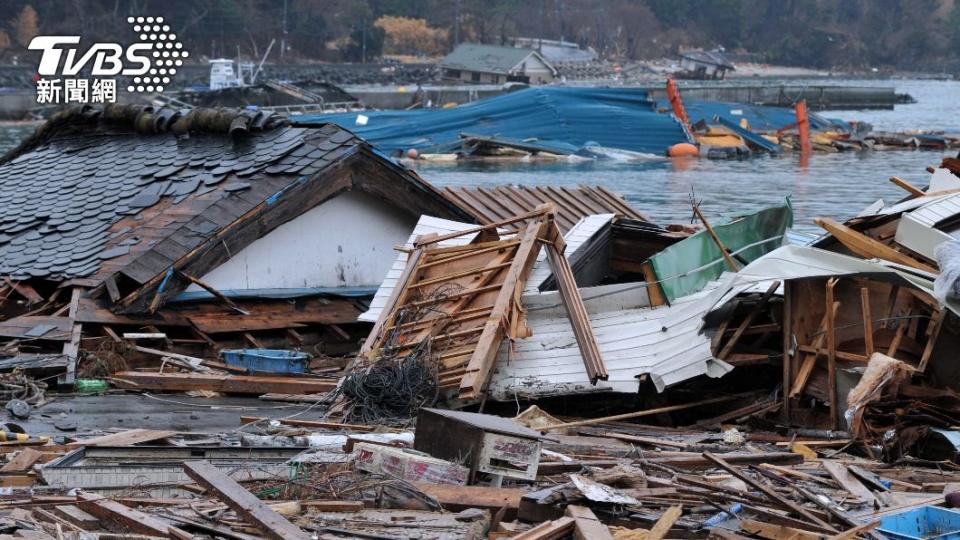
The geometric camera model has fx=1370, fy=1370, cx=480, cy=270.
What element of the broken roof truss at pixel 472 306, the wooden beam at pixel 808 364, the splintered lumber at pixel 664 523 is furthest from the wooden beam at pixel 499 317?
the splintered lumber at pixel 664 523

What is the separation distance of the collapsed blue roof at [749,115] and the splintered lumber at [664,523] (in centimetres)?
6043

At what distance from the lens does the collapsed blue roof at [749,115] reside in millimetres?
68312

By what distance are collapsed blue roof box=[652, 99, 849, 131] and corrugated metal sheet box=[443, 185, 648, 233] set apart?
49.6 metres

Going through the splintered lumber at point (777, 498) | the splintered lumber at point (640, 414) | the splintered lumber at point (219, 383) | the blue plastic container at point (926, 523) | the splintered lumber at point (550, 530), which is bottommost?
the splintered lumber at point (219, 383)

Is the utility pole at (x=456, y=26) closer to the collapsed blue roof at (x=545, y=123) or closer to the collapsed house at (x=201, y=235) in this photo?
the collapsed blue roof at (x=545, y=123)

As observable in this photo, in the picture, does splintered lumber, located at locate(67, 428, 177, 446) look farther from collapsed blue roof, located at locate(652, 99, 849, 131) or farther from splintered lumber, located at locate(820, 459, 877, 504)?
collapsed blue roof, located at locate(652, 99, 849, 131)

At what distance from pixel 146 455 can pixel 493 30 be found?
128m

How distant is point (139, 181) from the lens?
15.4 meters

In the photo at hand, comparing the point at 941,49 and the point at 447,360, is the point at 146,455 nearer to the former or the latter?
the point at 447,360

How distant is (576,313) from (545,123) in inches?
1888

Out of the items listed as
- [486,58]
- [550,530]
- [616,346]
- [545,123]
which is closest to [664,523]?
[550,530]

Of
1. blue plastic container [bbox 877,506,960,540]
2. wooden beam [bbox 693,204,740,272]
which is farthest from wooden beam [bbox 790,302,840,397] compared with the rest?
blue plastic container [bbox 877,506,960,540]

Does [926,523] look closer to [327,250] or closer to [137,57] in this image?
[327,250]

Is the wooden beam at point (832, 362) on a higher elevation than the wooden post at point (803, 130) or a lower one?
higher
